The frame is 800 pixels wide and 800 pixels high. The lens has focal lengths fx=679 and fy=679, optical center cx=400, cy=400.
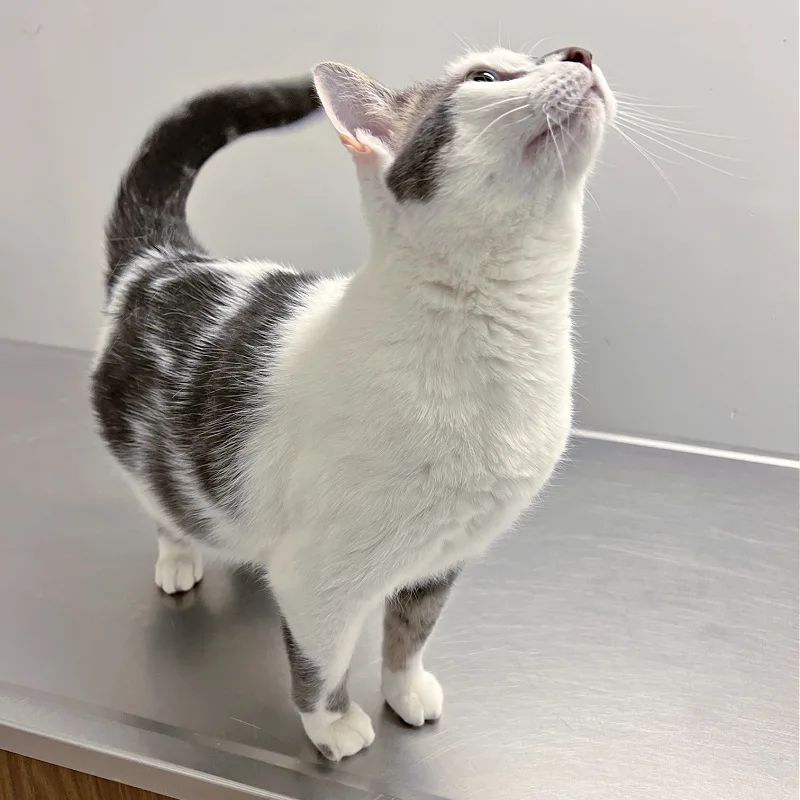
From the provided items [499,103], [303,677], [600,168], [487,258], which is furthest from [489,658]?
[600,168]

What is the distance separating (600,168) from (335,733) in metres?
0.96

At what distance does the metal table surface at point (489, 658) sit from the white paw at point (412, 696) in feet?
0.06

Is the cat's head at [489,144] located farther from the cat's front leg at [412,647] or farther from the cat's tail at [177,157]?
the cat's front leg at [412,647]

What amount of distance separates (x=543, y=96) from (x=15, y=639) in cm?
85

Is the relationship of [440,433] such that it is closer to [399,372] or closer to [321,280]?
[399,372]

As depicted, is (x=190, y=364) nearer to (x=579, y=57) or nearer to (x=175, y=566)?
(x=175, y=566)

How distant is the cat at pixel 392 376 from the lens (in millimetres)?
512

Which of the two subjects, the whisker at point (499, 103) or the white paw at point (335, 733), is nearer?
the whisker at point (499, 103)

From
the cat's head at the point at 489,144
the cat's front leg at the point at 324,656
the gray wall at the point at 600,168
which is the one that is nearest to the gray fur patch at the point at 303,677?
the cat's front leg at the point at 324,656

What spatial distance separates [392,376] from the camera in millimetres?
557

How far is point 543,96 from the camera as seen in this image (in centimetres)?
49

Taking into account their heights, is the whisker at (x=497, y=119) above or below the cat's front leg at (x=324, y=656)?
above

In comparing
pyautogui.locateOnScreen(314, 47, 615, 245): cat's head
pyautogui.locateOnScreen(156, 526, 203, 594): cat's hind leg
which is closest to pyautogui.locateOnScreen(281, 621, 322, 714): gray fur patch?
pyautogui.locateOnScreen(156, 526, 203, 594): cat's hind leg

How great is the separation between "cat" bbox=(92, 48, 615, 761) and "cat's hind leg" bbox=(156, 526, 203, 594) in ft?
0.49
